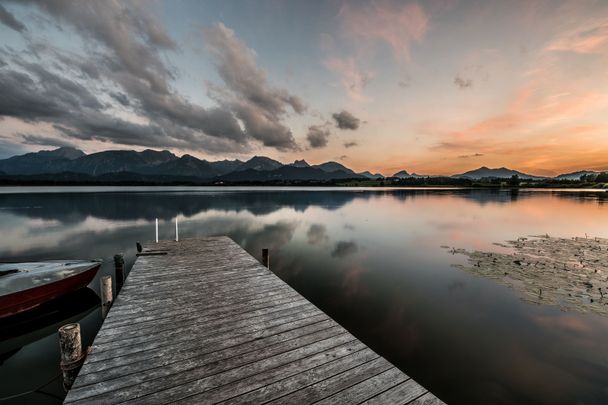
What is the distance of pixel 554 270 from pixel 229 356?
18725mm

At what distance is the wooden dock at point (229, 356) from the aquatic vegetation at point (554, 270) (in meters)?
11.2

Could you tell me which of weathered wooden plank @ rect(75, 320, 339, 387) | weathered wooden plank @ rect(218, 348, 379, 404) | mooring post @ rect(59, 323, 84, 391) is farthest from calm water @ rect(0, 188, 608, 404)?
weathered wooden plank @ rect(75, 320, 339, 387)

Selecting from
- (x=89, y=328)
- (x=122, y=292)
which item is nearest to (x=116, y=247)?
(x=89, y=328)

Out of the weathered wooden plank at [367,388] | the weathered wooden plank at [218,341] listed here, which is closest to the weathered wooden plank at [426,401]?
the weathered wooden plank at [367,388]

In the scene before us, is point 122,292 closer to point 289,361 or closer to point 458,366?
point 289,361

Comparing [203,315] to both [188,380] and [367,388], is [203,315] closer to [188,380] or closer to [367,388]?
[188,380]

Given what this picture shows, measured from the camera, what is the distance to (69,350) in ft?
17.5

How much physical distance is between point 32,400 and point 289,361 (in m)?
7.23

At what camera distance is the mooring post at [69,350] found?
5.30 m

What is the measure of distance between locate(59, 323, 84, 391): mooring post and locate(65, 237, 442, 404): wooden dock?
0.33 m

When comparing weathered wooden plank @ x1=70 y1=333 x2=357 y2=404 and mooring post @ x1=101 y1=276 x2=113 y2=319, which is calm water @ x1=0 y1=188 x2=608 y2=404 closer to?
mooring post @ x1=101 y1=276 x2=113 y2=319

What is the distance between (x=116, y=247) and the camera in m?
24.0

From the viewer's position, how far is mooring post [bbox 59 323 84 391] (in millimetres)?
5301

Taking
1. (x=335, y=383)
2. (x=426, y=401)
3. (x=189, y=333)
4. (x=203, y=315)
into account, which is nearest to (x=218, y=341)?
(x=189, y=333)
